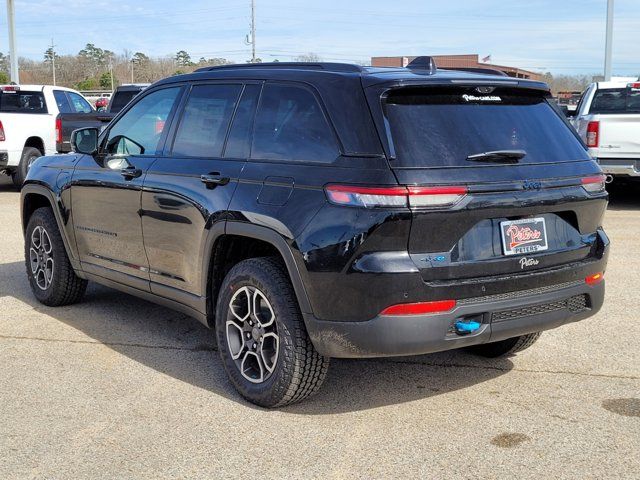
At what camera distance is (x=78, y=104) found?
56.1 feet

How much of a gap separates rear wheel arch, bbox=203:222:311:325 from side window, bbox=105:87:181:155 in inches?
39.5

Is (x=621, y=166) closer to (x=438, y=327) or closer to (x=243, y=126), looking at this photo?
(x=243, y=126)

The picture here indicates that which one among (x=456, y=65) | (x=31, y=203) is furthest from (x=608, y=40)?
(x=31, y=203)

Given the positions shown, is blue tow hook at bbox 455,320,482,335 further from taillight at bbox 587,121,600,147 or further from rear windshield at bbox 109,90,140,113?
rear windshield at bbox 109,90,140,113

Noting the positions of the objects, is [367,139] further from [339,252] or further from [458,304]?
[458,304]

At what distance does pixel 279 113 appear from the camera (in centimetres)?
435

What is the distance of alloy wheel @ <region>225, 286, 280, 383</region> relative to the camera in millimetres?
4227

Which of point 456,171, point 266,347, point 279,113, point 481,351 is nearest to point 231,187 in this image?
point 279,113

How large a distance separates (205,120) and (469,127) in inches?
67.8

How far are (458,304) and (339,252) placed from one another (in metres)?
0.63

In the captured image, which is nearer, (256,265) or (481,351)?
(256,265)

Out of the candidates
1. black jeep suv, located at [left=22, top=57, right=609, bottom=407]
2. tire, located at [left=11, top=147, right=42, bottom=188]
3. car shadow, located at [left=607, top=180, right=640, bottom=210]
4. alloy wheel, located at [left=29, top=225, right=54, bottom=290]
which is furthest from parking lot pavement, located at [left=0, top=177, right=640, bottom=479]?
tire, located at [left=11, top=147, right=42, bottom=188]

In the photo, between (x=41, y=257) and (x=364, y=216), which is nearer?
(x=364, y=216)

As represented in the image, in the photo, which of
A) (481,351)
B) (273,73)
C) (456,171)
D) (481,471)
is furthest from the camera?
(481,351)
